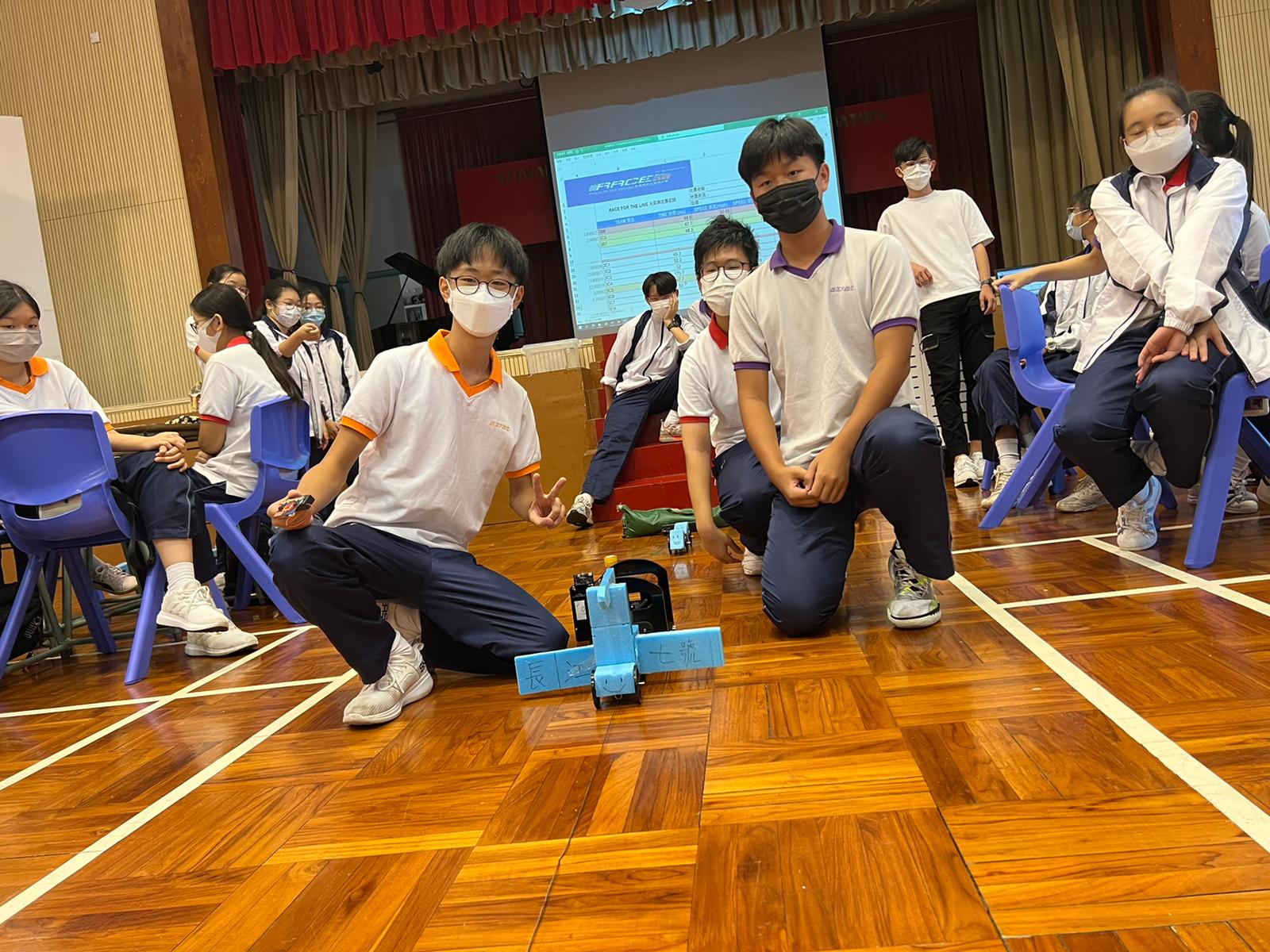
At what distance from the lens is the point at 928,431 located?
2.06m

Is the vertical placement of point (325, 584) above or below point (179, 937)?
above

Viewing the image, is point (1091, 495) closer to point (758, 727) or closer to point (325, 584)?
point (758, 727)

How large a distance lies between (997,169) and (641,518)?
570 cm

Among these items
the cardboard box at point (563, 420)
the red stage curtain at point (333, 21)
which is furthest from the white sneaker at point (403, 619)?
the red stage curtain at point (333, 21)

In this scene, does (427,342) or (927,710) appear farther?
(427,342)

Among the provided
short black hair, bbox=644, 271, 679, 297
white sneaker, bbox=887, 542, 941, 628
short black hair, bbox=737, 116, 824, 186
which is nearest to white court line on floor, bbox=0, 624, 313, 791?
white sneaker, bbox=887, 542, 941, 628

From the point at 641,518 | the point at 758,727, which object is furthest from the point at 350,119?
the point at 758,727

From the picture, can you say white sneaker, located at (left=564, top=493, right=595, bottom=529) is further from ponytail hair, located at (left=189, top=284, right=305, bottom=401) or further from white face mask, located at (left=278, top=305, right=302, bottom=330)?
ponytail hair, located at (left=189, top=284, right=305, bottom=401)

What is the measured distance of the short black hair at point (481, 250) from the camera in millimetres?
2156

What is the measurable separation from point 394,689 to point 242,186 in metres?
6.45

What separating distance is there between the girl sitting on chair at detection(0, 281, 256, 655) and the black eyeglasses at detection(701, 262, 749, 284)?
155 centimetres

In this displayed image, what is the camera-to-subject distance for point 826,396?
2.21 m

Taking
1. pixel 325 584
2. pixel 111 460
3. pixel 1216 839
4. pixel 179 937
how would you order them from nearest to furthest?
pixel 1216 839, pixel 179 937, pixel 325 584, pixel 111 460

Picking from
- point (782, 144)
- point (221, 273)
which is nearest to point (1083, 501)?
point (782, 144)
